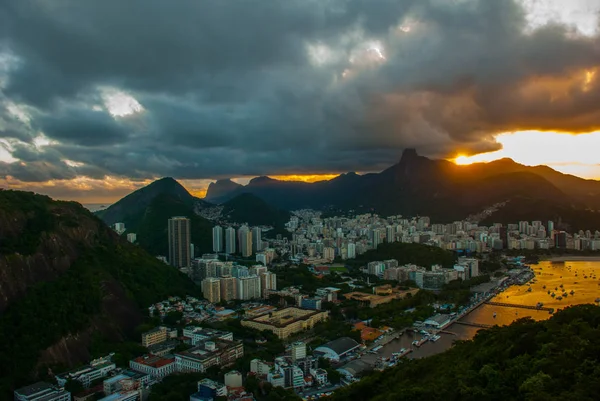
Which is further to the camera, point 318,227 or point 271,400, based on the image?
point 318,227

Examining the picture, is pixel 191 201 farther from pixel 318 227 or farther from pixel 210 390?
pixel 210 390

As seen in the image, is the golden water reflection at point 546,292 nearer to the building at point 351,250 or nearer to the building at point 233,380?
the building at point 233,380

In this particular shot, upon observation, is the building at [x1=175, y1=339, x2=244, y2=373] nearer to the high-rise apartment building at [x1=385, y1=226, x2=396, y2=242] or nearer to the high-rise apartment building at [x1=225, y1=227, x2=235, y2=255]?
the high-rise apartment building at [x1=225, y1=227, x2=235, y2=255]

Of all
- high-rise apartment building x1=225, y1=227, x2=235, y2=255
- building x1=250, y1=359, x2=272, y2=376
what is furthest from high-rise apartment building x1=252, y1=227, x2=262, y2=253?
building x1=250, y1=359, x2=272, y2=376

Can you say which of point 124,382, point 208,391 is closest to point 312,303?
point 208,391

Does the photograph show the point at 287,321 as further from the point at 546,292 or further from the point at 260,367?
the point at 546,292

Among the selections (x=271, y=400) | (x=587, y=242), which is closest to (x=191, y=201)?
(x=587, y=242)
